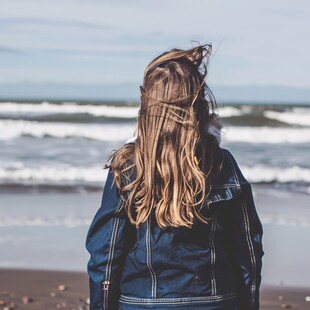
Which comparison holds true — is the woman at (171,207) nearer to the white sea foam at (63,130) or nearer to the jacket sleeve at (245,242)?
the jacket sleeve at (245,242)

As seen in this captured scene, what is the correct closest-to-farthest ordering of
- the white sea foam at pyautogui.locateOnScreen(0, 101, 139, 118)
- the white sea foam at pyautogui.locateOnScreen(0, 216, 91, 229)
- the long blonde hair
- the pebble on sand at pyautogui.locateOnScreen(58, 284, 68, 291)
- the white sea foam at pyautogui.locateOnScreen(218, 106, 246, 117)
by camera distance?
the long blonde hair, the pebble on sand at pyautogui.locateOnScreen(58, 284, 68, 291), the white sea foam at pyautogui.locateOnScreen(0, 216, 91, 229), the white sea foam at pyautogui.locateOnScreen(218, 106, 246, 117), the white sea foam at pyautogui.locateOnScreen(0, 101, 139, 118)

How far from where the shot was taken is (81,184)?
13.1 metres

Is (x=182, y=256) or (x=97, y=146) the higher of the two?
(x=182, y=256)

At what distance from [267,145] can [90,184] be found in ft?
28.7

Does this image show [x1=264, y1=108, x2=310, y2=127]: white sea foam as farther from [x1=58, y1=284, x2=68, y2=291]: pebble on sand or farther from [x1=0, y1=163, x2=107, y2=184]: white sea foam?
[x1=58, y1=284, x2=68, y2=291]: pebble on sand

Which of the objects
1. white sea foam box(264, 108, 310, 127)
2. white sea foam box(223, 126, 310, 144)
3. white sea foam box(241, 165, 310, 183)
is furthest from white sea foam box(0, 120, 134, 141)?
Result: white sea foam box(241, 165, 310, 183)

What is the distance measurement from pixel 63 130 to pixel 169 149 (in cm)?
2306

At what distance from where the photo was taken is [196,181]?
2.65 meters

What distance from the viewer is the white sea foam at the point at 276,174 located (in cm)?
1391

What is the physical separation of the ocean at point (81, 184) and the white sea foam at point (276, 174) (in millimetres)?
17

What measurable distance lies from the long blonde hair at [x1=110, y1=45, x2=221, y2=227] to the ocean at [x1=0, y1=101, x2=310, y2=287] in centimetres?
37

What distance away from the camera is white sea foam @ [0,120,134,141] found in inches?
927

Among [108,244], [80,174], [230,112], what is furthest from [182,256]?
[230,112]

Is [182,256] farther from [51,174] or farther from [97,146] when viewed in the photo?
[97,146]
